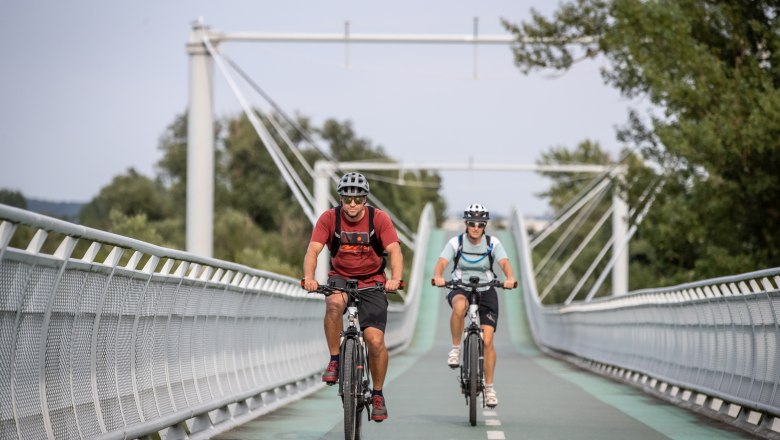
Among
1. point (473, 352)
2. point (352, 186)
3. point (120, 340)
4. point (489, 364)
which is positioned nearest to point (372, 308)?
point (352, 186)

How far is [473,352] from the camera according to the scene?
49.8 ft

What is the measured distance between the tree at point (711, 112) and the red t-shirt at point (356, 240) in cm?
2296

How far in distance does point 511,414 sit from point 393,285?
524cm

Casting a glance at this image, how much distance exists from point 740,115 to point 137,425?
26.3m

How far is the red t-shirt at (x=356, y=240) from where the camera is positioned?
40.3ft

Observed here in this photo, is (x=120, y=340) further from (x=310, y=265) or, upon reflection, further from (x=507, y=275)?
(x=507, y=275)

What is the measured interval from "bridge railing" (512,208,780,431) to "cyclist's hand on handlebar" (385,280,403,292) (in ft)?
10.9

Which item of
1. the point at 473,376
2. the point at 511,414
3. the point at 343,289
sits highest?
the point at 343,289

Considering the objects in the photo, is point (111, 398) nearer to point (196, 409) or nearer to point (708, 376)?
point (196, 409)

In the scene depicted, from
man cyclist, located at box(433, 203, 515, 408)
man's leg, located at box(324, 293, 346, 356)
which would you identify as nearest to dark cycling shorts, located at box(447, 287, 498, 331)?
man cyclist, located at box(433, 203, 515, 408)

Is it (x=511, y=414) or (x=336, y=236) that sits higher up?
(x=336, y=236)

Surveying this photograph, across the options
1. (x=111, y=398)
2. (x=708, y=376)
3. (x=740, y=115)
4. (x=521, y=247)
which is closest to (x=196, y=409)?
(x=111, y=398)

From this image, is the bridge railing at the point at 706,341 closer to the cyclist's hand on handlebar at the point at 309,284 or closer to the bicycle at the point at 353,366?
the bicycle at the point at 353,366

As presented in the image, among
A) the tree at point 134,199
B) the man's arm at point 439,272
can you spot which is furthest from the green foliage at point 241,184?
the man's arm at point 439,272
